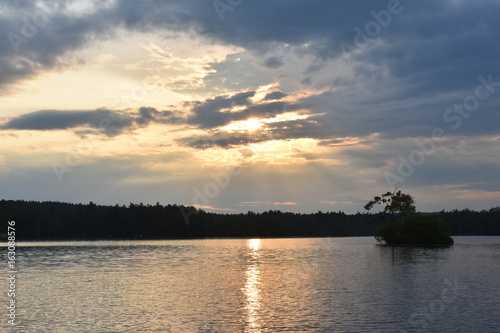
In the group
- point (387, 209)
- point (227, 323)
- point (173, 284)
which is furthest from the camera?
point (387, 209)

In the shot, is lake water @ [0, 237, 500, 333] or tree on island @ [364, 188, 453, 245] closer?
lake water @ [0, 237, 500, 333]

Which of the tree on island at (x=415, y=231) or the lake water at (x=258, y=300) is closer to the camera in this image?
the lake water at (x=258, y=300)

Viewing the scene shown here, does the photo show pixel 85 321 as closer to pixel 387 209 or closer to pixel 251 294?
pixel 251 294

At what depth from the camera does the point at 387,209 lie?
17262 centimetres

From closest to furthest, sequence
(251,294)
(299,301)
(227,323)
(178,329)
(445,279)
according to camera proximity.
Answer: (178,329) → (227,323) → (299,301) → (251,294) → (445,279)

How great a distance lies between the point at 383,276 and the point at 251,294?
2451 cm

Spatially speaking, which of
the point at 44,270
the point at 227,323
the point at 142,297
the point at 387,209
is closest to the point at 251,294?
the point at 142,297

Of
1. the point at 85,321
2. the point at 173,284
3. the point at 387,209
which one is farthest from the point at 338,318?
the point at 387,209

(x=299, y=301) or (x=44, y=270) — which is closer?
(x=299, y=301)

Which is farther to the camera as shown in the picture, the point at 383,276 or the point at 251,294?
the point at 383,276

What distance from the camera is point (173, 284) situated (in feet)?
202

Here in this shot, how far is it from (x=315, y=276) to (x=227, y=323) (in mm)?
34792

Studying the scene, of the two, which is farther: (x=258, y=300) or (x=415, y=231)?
(x=415, y=231)

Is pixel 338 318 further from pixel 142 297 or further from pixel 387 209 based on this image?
pixel 387 209
